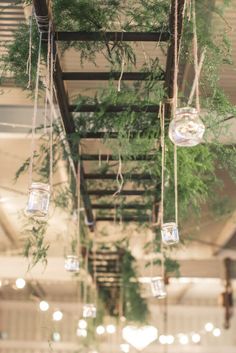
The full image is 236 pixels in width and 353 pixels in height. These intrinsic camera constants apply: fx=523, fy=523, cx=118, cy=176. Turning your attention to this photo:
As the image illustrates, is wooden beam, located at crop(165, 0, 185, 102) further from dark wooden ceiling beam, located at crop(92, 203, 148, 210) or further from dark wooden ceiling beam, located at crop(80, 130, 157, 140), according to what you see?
dark wooden ceiling beam, located at crop(92, 203, 148, 210)

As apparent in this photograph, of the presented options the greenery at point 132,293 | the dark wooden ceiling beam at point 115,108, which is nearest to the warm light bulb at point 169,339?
the greenery at point 132,293

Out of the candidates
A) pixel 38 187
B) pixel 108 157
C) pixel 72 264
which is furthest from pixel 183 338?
pixel 38 187

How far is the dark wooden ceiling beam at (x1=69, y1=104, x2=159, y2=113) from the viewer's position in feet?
10.2

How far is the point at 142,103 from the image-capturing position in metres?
3.10

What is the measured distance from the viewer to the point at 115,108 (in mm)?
3166

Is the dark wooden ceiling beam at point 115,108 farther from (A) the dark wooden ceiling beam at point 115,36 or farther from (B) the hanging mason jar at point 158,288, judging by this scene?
(B) the hanging mason jar at point 158,288

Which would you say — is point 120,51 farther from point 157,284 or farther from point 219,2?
point 157,284

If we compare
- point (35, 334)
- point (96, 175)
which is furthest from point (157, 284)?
point (35, 334)

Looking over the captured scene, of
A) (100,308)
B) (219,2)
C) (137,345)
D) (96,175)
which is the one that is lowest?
(137,345)

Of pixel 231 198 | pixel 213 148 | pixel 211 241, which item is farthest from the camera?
pixel 211 241

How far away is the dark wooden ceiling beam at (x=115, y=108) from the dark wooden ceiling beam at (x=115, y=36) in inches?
22.9

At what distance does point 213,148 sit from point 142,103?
1003 mm

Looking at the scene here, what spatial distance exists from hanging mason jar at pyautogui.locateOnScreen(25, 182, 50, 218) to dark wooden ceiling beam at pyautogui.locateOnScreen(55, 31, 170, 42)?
0.78 meters

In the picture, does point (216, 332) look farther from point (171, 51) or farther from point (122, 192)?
point (171, 51)
